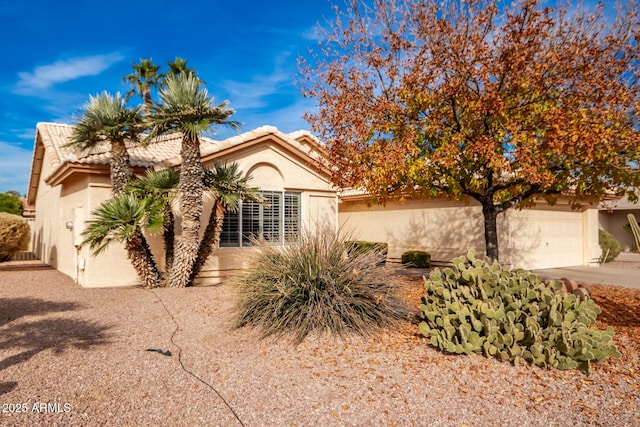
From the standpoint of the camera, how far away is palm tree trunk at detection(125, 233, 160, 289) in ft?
35.6

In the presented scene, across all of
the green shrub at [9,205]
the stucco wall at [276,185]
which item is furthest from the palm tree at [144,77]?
the stucco wall at [276,185]

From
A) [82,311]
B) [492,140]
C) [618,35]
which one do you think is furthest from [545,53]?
[82,311]

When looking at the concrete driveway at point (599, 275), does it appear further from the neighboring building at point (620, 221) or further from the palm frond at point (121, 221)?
the palm frond at point (121, 221)

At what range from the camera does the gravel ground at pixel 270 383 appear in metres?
4.32

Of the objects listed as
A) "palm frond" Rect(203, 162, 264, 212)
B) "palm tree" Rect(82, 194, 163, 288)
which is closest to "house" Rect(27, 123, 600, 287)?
"palm frond" Rect(203, 162, 264, 212)

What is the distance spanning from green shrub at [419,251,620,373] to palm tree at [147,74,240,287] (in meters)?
6.52

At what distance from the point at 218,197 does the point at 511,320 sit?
8.01m

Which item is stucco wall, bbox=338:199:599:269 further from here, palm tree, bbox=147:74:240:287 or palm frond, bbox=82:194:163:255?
palm frond, bbox=82:194:163:255

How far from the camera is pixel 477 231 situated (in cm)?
1556

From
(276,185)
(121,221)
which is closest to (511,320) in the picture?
(121,221)

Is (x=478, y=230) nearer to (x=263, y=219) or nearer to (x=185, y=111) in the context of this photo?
(x=263, y=219)

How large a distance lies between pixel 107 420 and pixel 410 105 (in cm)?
789

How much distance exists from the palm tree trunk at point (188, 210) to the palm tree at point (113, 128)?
142 cm

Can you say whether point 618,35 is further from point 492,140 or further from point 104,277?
point 104,277
